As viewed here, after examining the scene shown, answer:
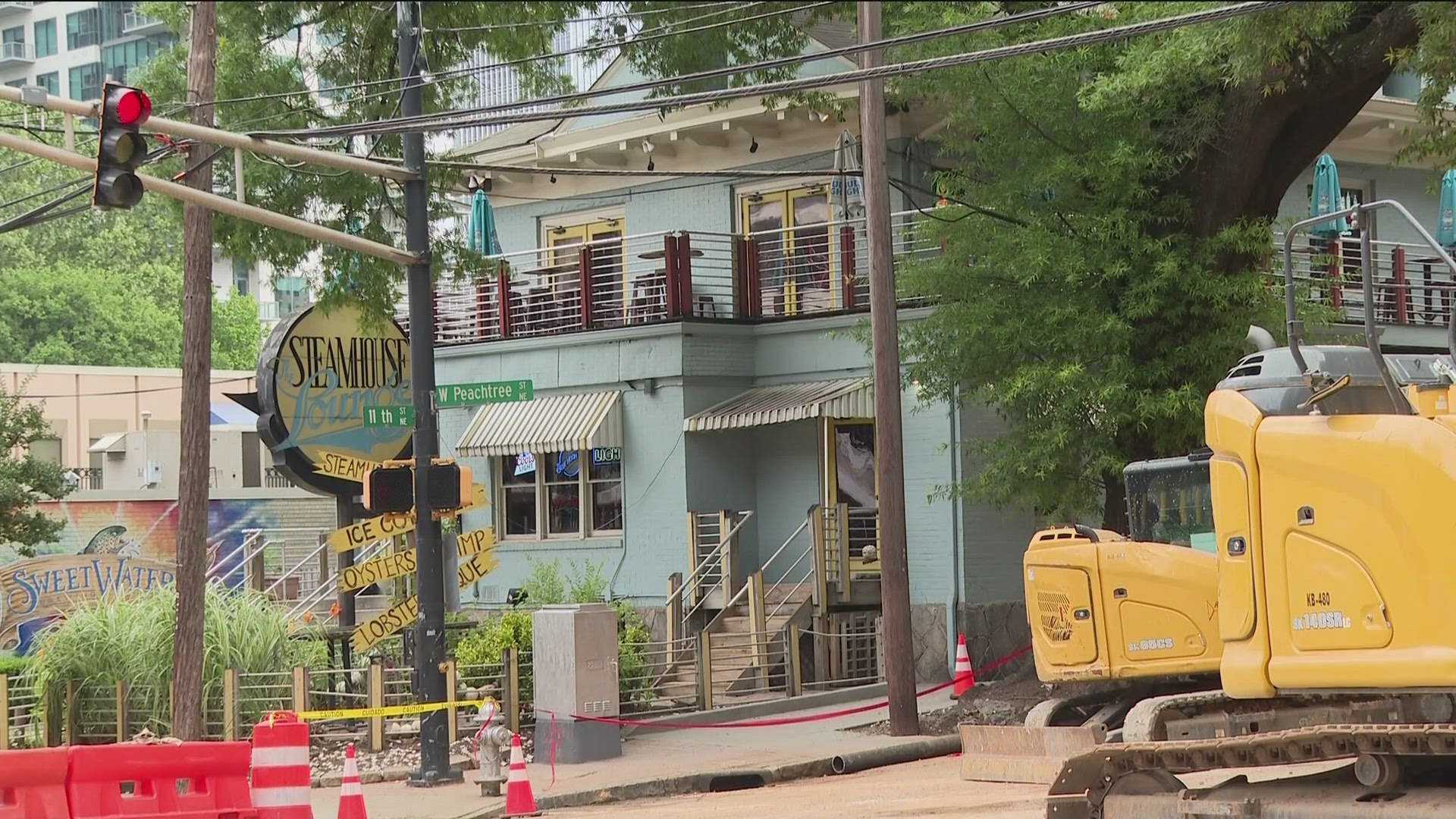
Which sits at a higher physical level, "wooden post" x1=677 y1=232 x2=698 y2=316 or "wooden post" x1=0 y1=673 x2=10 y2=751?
"wooden post" x1=677 y1=232 x2=698 y2=316

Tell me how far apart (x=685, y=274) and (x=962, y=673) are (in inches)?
314

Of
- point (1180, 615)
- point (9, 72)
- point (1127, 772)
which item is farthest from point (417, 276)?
point (9, 72)

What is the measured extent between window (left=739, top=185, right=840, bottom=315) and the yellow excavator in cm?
1661

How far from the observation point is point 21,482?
27.5 metres

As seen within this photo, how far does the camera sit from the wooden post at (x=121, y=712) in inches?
712

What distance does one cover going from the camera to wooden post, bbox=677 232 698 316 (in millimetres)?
25766

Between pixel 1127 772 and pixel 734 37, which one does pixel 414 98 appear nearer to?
pixel 734 37

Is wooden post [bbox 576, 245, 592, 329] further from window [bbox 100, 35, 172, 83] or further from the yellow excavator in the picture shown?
window [bbox 100, 35, 172, 83]

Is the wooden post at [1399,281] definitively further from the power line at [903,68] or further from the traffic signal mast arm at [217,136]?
the traffic signal mast arm at [217,136]

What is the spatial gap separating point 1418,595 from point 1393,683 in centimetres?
48

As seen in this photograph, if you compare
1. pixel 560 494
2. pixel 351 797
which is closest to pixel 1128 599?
pixel 351 797

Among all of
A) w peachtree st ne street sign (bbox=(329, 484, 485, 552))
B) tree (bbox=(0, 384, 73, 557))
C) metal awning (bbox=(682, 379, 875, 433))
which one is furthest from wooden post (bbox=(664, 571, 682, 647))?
tree (bbox=(0, 384, 73, 557))

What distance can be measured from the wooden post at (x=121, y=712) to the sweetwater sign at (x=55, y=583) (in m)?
6.95

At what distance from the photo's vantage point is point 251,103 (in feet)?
64.3
